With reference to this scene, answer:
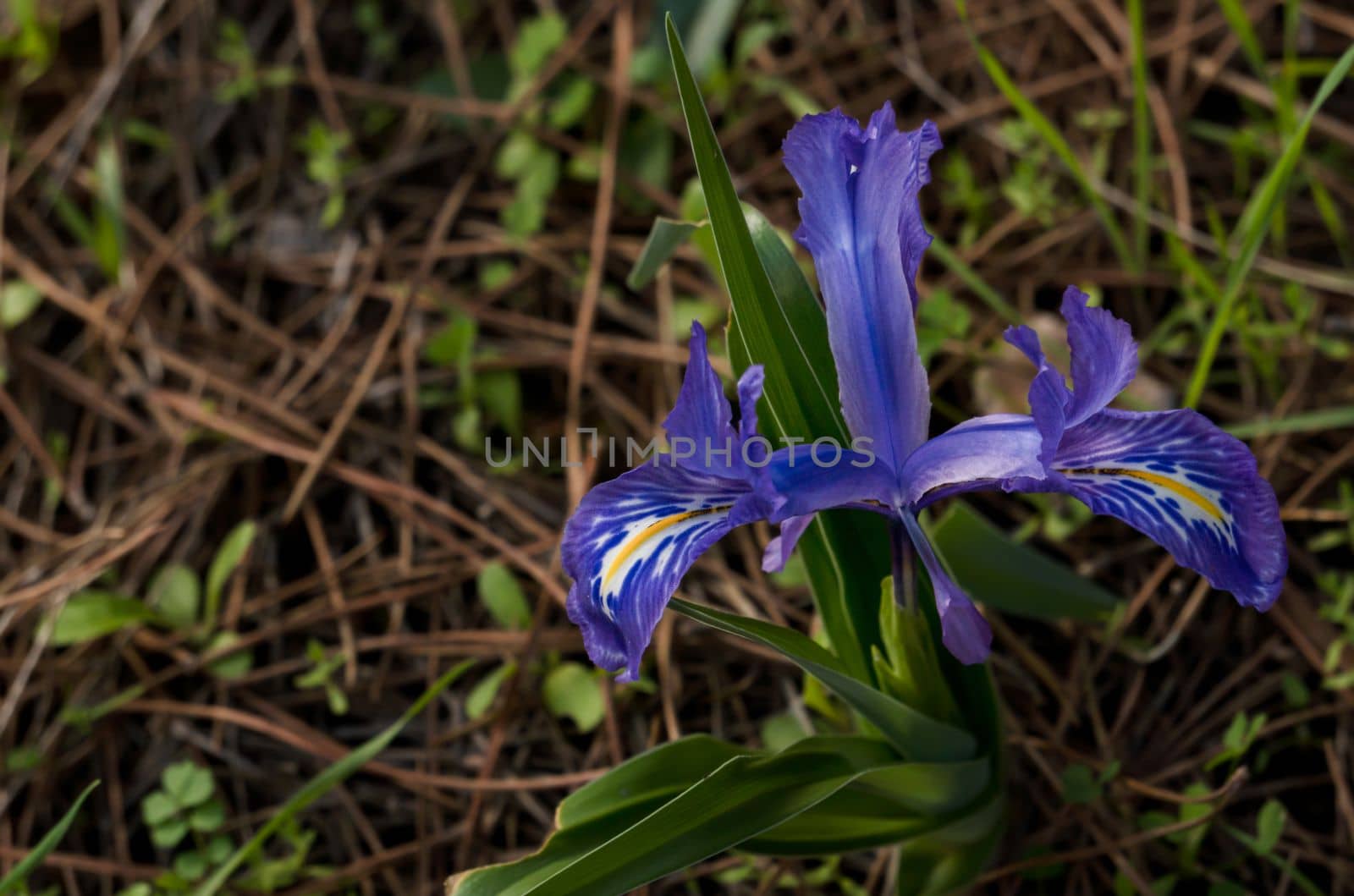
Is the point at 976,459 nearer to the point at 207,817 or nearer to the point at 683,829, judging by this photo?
the point at 683,829

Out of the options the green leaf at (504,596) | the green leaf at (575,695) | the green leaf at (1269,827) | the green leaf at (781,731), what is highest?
the green leaf at (504,596)

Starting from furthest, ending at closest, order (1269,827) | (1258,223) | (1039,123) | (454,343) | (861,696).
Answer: (454,343)
(1039,123)
(1258,223)
(1269,827)
(861,696)

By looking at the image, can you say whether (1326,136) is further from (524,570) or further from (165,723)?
(165,723)

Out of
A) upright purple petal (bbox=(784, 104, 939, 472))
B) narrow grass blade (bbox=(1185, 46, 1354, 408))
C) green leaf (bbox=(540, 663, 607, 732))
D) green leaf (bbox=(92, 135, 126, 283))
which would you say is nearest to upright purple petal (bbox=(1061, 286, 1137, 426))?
upright purple petal (bbox=(784, 104, 939, 472))

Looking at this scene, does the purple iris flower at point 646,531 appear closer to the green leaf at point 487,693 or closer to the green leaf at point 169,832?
the green leaf at point 487,693

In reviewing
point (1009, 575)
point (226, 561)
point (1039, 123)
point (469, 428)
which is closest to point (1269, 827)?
point (1009, 575)

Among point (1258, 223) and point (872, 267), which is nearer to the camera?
point (872, 267)

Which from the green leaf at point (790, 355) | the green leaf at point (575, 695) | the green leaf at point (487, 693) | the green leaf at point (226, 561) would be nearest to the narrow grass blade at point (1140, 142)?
the green leaf at point (790, 355)
